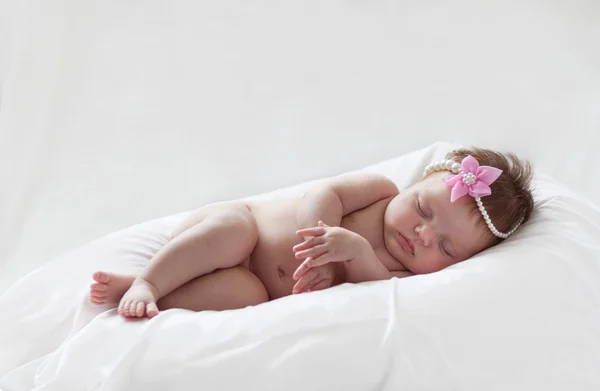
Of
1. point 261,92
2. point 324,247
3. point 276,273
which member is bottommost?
point 276,273

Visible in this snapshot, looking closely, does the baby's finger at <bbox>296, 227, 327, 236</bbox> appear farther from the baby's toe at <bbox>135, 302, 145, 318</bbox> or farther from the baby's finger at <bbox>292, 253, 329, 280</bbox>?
the baby's toe at <bbox>135, 302, 145, 318</bbox>

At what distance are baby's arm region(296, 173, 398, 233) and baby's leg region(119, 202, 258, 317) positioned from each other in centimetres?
13

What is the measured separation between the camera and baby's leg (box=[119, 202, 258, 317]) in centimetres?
147

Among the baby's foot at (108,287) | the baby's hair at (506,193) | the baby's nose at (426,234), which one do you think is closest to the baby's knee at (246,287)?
the baby's foot at (108,287)

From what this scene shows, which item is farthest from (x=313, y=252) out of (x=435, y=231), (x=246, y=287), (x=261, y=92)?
(x=261, y=92)

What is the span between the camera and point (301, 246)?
4.85ft

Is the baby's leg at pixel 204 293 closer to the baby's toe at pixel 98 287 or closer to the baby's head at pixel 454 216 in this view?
the baby's toe at pixel 98 287

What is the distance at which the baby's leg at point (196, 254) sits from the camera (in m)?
1.47

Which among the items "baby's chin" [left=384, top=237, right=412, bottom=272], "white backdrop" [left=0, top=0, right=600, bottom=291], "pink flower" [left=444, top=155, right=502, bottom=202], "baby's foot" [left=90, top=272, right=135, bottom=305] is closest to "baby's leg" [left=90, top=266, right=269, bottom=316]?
"baby's foot" [left=90, top=272, right=135, bottom=305]

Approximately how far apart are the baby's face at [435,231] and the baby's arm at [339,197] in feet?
0.31

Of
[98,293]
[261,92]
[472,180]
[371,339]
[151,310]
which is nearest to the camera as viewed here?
[371,339]

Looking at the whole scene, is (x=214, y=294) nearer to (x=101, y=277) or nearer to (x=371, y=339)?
(x=101, y=277)

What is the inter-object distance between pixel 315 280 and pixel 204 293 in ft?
0.74

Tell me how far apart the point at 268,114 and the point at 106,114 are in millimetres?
525
